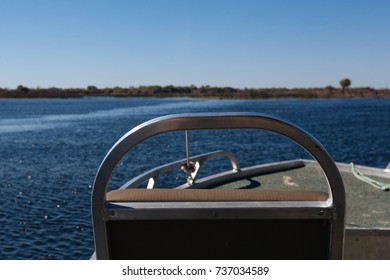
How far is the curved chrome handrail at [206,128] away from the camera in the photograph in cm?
190

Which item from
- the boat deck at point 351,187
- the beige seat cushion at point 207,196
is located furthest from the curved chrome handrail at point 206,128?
the boat deck at point 351,187

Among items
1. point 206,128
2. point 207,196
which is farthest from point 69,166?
point 206,128

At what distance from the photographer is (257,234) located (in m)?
2.05

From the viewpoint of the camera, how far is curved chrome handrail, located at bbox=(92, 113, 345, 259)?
1903 mm

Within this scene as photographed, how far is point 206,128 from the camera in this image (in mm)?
1936

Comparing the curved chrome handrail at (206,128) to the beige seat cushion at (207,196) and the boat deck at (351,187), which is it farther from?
the boat deck at (351,187)

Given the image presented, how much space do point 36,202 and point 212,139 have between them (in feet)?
57.9

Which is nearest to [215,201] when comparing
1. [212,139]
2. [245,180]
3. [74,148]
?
[245,180]

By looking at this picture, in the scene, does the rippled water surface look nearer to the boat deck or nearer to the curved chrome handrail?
the boat deck

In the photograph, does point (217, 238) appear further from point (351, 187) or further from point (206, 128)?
point (351, 187)

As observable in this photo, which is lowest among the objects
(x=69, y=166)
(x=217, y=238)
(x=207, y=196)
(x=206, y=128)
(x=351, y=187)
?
(x=69, y=166)

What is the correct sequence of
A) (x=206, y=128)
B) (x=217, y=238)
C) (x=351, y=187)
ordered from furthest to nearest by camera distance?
(x=351, y=187)
(x=217, y=238)
(x=206, y=128)
